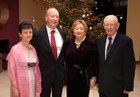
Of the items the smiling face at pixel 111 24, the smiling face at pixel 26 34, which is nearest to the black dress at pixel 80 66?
the smiling face at pixel 111 24

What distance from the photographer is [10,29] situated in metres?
8.12

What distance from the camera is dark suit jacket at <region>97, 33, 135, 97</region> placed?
298cm

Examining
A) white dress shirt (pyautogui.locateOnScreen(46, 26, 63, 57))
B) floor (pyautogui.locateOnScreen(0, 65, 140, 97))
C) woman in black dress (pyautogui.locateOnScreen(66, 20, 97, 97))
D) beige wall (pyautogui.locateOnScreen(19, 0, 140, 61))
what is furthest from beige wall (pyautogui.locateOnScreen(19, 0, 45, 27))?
woman in black dress (pyautogui.locateOnScreen(66, 20, 97, 97))

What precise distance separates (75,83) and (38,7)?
5.90m

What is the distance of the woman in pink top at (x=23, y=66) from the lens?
2.99 metres

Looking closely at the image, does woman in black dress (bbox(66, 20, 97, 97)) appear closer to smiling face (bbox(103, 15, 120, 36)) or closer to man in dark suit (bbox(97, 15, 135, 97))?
man in dark suit (bbox(97, 15, 135, 97))

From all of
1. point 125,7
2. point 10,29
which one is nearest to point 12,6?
point 10,29

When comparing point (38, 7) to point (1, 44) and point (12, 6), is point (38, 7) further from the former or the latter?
point (1, 44)

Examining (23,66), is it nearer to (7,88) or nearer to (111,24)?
(111,24)

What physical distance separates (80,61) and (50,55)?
0.37 m

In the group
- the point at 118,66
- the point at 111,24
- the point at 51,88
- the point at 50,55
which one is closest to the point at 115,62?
the point at 118,66

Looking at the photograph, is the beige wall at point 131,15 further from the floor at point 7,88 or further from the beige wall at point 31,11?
the floor at point 7,88

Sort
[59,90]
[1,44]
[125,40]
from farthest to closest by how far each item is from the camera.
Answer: [1,44] → [59,90] → [125,40]

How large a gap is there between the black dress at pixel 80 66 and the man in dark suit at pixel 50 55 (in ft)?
0.36
